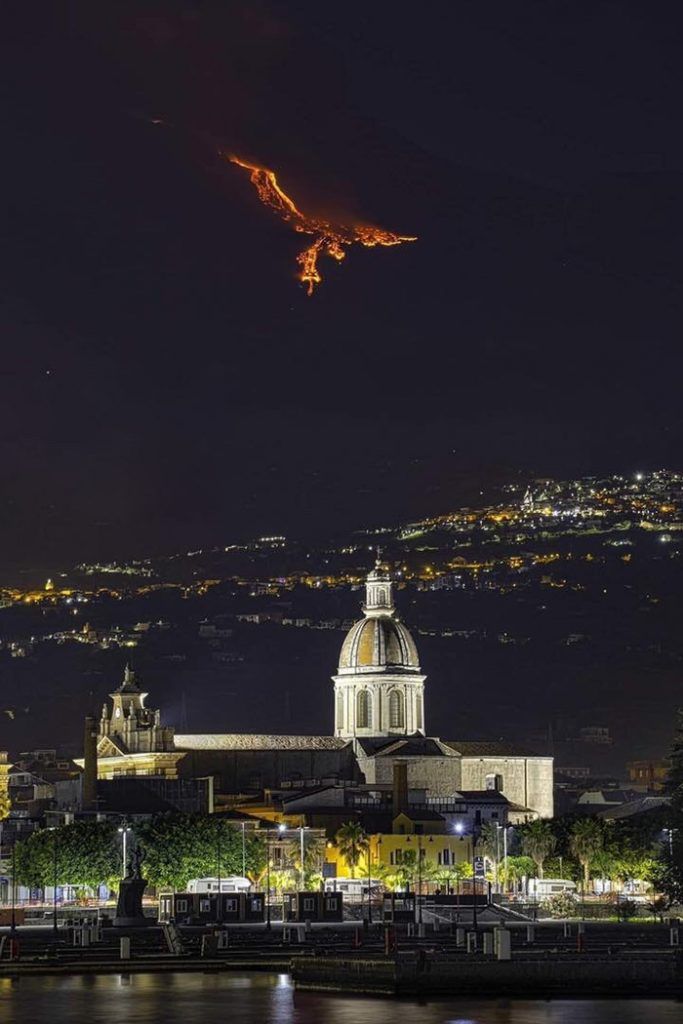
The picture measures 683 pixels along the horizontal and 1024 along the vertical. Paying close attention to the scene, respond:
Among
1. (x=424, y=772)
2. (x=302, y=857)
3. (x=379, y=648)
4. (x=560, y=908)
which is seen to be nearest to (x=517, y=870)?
(x=302, y=857)

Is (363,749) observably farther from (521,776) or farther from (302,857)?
(302,857)

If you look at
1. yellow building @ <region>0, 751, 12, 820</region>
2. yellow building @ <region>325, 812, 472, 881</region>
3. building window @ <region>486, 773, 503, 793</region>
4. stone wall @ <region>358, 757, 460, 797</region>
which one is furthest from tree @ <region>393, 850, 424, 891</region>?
building window @ <region>486, 773, 503, 793</region>

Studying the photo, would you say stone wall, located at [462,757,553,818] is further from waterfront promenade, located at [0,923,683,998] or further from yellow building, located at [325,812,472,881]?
waterfront promenade, located at [0,923,683,998]

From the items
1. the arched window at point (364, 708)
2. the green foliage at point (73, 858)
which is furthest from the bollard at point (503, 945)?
A: the arched window at point (364, 708)

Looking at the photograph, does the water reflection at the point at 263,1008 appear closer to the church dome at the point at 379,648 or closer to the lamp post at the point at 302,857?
the lamp post at the point at 302,857

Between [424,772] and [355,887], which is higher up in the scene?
[424,772]
